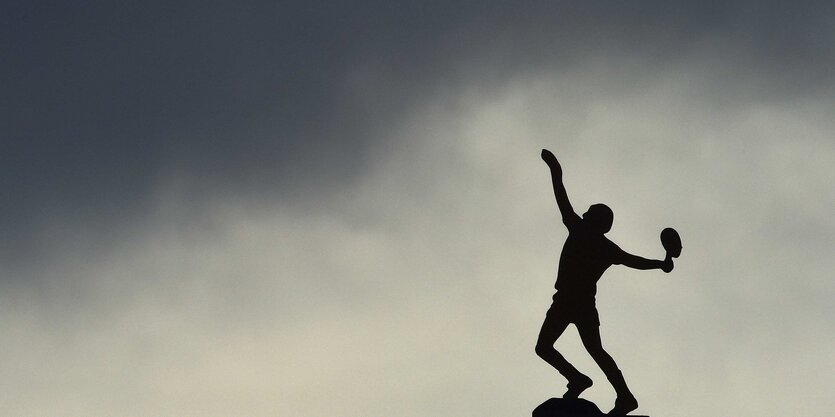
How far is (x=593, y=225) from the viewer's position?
12.5 meters

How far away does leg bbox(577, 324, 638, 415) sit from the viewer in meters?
12.0

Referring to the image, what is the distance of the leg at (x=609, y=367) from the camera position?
39.4 feet

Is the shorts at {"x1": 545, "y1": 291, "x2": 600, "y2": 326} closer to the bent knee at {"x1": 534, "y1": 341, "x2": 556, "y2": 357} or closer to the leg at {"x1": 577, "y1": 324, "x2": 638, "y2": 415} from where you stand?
the leg at {"x1": 577, "y1": 324, "x2": 638, "y2": 415}

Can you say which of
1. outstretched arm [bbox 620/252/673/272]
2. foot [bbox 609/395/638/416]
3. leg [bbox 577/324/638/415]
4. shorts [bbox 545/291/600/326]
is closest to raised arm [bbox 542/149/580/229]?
outstretched arm [bbox 620/252/673/272]

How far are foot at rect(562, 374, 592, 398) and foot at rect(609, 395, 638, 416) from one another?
386 mm

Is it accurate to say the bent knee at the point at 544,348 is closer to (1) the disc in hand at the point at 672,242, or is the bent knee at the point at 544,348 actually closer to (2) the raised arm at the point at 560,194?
(2) the raised arm at the point at 560,194

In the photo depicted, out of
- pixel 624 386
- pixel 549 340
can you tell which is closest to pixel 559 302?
pixel 549 340

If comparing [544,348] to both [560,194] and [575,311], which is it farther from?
[560,194]

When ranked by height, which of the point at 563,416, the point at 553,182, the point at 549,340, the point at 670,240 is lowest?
the point at 563,416

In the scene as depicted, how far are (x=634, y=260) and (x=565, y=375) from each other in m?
1.59

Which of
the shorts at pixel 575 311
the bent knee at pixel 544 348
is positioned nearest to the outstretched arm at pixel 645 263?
the shorts at pixel 575 311

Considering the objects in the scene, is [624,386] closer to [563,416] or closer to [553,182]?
[563,416]

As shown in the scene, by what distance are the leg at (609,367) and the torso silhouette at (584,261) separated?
365mm

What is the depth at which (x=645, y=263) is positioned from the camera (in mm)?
12477
